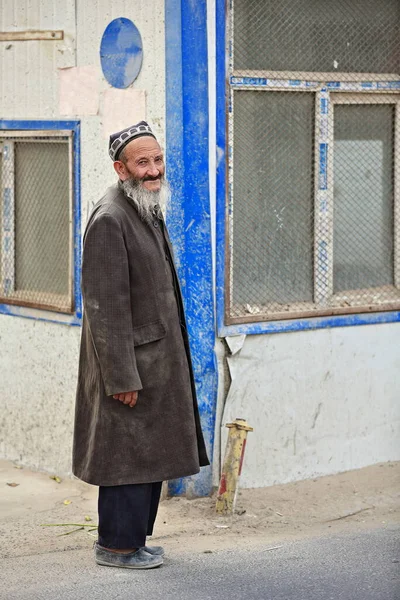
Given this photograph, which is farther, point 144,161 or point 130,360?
point 144,161

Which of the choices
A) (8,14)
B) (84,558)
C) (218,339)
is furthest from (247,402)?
(8,14)

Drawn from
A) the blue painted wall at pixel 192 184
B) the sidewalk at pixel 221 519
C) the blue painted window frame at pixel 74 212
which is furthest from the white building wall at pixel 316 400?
the blue painted window frame at pixel 74 212

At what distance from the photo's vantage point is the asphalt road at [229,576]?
15.8 feet

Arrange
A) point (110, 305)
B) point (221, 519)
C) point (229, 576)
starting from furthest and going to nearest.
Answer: point (221, 519) → point (229, 576) → point (110, 305)

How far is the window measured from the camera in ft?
22.4

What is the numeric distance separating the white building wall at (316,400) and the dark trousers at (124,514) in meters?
1.50

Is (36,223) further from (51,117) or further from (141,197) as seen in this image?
(141,197)

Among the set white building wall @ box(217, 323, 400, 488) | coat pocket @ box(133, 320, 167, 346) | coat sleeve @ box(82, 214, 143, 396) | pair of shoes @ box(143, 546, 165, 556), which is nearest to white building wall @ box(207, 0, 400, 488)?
white building wall @ box(217, 323, 400, 488)

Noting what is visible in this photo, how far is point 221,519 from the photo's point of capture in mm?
6094

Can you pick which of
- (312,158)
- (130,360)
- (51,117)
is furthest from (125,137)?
(312,158)

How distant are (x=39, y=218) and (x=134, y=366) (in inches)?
100

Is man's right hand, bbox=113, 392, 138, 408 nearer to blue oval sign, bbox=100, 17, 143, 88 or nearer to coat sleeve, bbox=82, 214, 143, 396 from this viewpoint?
coat sleeve, bbox=82, 214, 143, 396

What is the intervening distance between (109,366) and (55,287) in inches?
92.8

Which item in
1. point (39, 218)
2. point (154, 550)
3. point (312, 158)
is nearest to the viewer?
point (154, 550)
